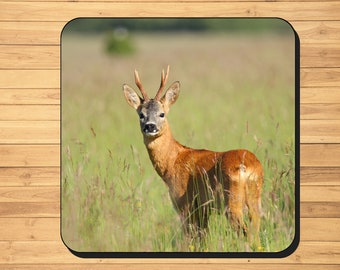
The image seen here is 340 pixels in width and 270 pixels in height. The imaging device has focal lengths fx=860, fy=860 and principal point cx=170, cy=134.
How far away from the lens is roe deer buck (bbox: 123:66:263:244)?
177 inches

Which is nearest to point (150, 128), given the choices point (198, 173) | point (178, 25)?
point (198, 173)

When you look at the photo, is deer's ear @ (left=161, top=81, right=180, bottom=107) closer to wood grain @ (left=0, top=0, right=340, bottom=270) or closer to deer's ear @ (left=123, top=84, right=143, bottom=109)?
deer's ear @ (left=123, top=84, right=143, bottom=109)

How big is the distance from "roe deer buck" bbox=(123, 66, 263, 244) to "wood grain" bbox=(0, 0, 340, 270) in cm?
40

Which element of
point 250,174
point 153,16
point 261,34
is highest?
point 153,16

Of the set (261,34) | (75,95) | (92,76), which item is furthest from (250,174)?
(261,34)

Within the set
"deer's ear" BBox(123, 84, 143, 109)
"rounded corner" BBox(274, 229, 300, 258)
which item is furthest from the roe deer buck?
"rounded corner" BBox(274, 229, 300, 258)

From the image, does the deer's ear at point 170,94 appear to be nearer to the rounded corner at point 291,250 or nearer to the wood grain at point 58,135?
the wood grain at point 58,135

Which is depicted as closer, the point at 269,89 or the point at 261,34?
the point at 269,89

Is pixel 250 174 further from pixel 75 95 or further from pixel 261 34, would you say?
pixel 261 34

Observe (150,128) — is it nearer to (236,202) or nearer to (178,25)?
(236,202)

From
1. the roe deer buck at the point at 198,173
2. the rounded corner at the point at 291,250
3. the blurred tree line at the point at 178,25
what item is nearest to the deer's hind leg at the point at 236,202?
the roe deer buck at the point at 198,173

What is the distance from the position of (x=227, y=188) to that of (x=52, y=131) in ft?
3.25

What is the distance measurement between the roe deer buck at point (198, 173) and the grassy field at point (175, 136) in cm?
9

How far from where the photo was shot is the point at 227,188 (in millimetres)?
4516
